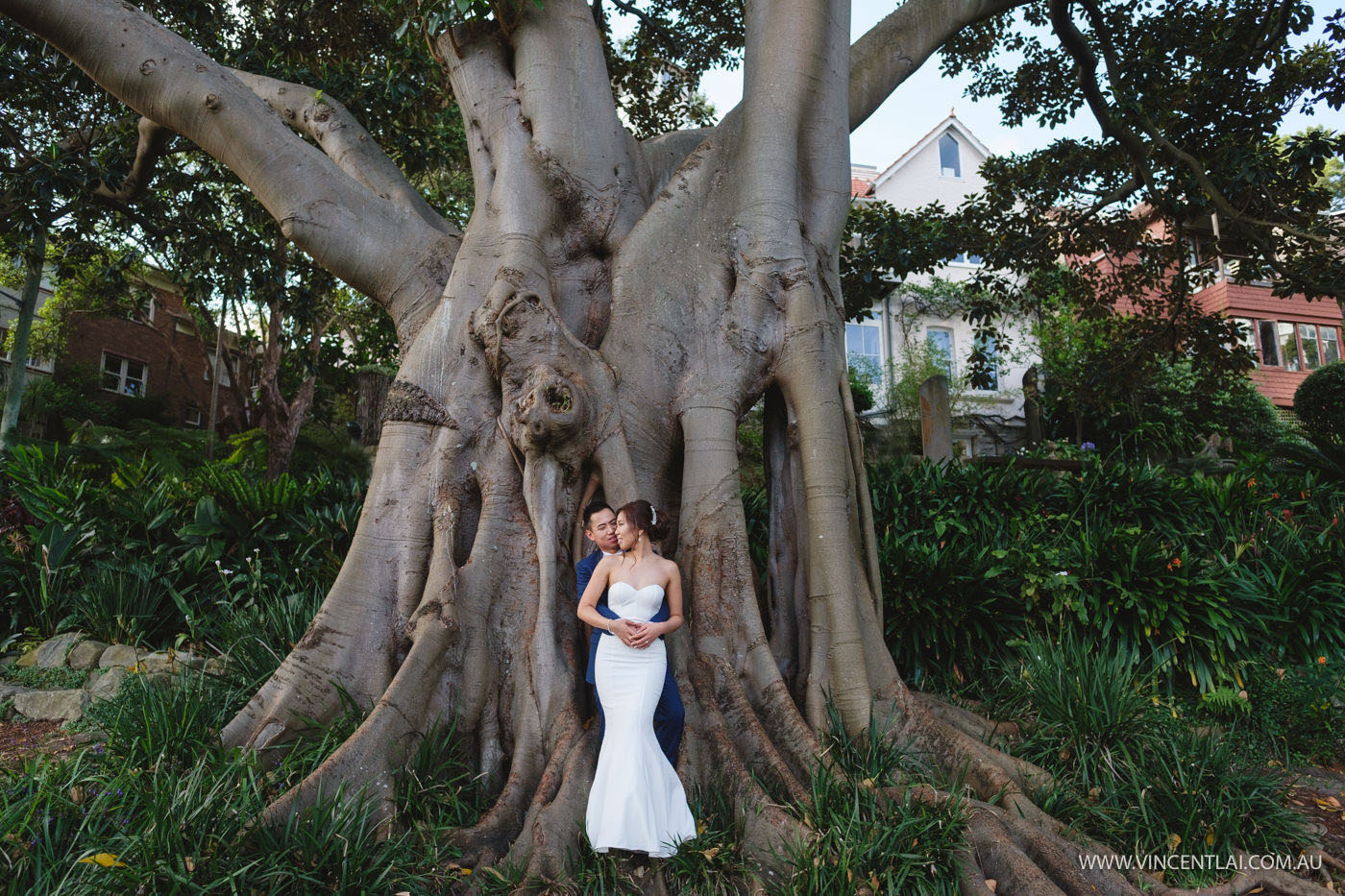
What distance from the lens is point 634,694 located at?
13.9 ft

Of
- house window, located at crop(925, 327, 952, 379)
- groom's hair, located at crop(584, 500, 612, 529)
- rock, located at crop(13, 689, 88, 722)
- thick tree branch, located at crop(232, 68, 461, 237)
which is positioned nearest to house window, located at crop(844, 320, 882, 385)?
house window, located at crop(925, 327, 952, 379)

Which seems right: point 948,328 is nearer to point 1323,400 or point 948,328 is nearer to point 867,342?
point 867,342

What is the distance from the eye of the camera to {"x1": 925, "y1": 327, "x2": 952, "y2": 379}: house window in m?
23.3

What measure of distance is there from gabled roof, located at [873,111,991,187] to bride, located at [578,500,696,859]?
23.8m

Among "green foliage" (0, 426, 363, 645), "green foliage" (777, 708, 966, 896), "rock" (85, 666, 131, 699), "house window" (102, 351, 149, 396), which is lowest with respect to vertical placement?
"green foliage" (777, 708, 966, 896)

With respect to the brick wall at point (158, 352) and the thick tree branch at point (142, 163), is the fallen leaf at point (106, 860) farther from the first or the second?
the brick wall at point (158, 352)

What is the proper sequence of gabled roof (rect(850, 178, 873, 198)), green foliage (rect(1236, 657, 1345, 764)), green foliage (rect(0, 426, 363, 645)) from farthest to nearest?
gabled roof (rect(850, 178, 873, 198)) → green foliage (rect(0, 426, 363, 645)) → green foliage (rect(1236, 657, 1345, 764))

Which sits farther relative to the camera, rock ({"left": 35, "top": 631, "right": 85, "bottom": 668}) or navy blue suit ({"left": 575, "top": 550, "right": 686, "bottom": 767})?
rock ({"left": 35, "top": 631, "right": 85, "bottom": 668})

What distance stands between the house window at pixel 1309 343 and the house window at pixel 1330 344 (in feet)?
0.80

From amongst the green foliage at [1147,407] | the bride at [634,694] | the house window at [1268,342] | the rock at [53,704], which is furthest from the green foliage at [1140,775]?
the house window at [1268,342]

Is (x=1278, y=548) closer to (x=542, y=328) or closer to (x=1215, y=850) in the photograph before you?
(x=1215, y=850)

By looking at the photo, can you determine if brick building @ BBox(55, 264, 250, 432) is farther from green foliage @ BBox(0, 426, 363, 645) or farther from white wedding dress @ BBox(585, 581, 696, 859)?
white wedding dress @ BBox(585, 581, 696, 859)

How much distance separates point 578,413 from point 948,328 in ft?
71.7

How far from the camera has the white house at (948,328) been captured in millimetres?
23500
